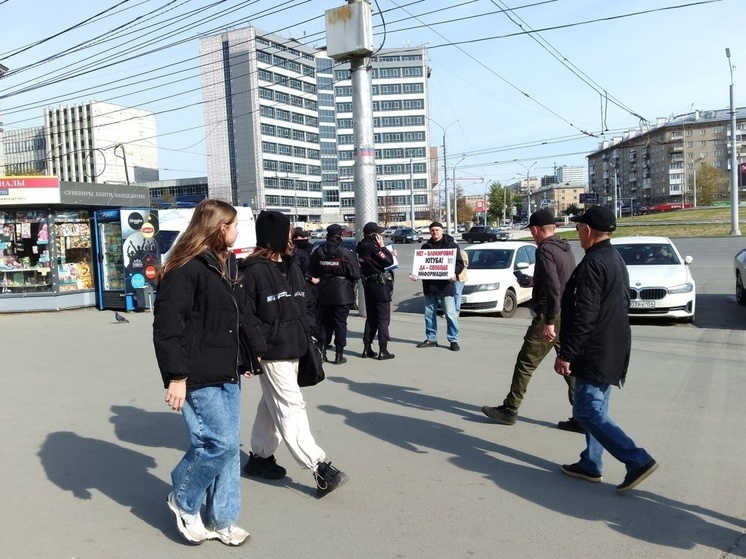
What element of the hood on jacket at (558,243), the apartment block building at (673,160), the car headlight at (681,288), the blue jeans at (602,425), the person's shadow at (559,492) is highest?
the apartment block building at (673,160)

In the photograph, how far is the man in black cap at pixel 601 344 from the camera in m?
4.08

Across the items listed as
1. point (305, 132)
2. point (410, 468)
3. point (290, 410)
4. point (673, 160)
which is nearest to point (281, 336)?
point (290, 410)

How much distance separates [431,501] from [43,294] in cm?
1305

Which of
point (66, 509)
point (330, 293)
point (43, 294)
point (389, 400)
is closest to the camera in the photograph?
point (66, 509)

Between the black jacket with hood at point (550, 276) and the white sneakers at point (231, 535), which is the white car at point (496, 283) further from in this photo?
the white sneakers at point (231, 535)

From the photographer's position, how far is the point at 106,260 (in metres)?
14.9

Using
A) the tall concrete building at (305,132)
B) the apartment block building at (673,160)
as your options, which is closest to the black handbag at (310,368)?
the tall concrete building at (305,132)

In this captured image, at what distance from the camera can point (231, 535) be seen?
3578mm

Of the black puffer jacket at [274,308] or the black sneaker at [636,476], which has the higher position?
the black puffer jacket at [274,308]

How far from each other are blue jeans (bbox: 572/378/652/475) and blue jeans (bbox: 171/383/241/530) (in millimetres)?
2253

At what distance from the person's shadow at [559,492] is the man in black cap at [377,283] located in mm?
2768

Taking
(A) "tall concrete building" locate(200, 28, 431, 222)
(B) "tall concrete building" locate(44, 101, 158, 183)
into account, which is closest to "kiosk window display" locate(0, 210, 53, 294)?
(A) "tall concrete building" locate(200, 28, 431, 222)

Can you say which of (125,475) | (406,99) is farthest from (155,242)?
(406,99)

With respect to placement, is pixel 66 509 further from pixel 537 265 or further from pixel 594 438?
pixel 537 265
